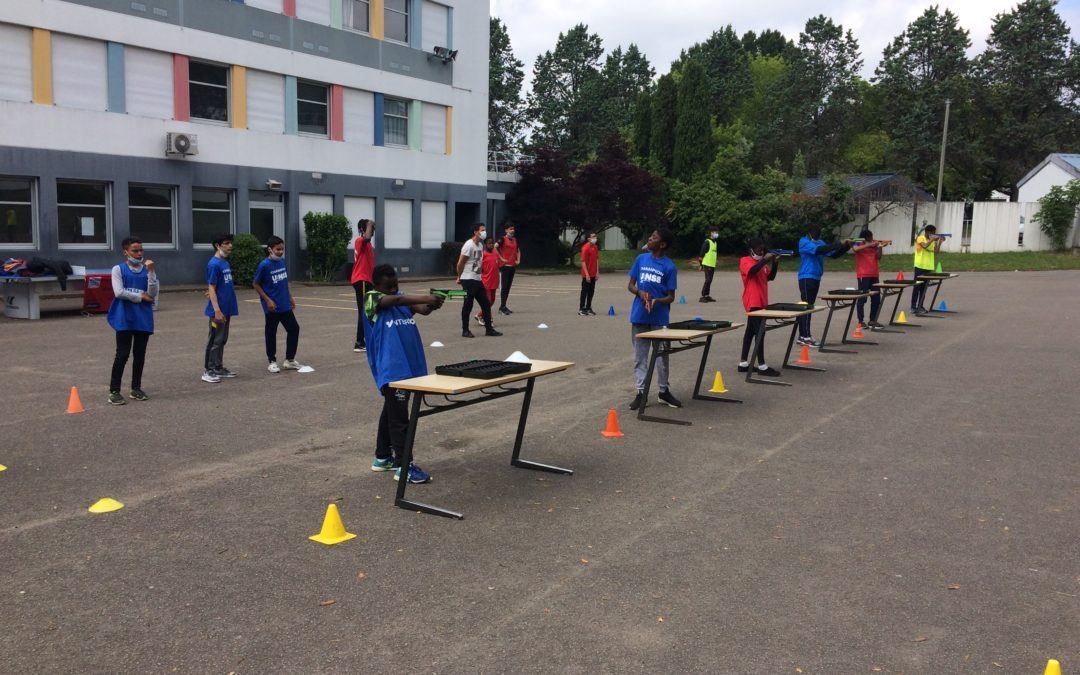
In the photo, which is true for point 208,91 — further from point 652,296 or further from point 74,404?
point 652,296

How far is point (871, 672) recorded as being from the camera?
3766mm

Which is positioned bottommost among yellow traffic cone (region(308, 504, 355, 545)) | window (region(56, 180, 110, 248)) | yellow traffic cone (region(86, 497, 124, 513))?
yellow traffic cone (region(86, 497, 124, 513))

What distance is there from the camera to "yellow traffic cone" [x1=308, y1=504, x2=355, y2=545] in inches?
206

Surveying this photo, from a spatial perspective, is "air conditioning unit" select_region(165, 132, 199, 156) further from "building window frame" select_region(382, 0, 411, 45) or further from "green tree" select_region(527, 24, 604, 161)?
"green tree" select_region(527, 24, 604, 161)

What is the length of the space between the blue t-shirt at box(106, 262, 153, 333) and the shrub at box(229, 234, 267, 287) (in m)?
16.4

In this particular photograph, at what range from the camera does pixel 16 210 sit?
2172 cm

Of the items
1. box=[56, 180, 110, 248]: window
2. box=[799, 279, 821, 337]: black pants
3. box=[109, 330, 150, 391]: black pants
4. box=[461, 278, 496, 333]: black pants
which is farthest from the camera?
box=[56, 180, 110, 248]: window

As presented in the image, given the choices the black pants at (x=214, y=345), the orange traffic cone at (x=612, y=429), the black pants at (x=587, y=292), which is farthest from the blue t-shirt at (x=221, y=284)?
the black pants at (x=587, y=292)

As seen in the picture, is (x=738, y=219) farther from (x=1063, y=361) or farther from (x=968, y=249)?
(x=1063, y=361)

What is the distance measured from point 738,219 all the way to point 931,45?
1438 inches

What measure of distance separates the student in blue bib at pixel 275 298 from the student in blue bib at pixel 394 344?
196 inches

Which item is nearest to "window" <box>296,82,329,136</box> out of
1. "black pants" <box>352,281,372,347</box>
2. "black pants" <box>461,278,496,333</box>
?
"black pants" <box>461,278,496,333</box>

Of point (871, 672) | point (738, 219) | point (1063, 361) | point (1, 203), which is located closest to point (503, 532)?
point (871, 672)

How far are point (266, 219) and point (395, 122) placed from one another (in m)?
6.50
